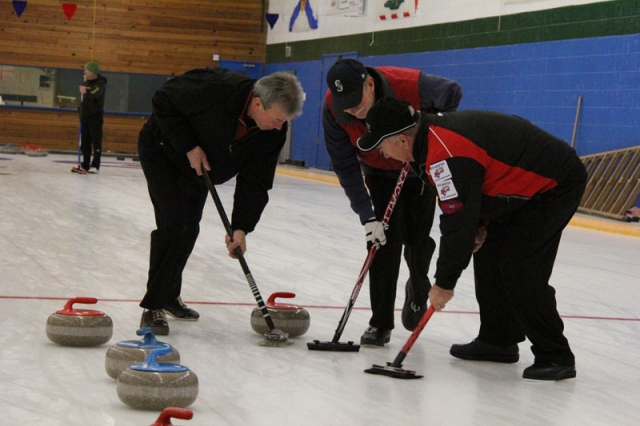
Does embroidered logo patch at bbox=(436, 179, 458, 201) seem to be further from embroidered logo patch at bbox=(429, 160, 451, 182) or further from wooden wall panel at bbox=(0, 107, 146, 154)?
wooden wall panel at bbox=(0, 107, 146, 154)

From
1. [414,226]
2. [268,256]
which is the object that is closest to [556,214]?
[414,226]

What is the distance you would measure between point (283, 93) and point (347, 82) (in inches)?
9.0

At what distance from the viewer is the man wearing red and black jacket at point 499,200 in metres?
2.91

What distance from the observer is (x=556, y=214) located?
319cm

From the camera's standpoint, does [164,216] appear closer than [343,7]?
Yes

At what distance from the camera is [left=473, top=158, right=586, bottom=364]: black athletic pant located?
10.5ft

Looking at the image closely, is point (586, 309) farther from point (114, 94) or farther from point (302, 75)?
point (114, 94)

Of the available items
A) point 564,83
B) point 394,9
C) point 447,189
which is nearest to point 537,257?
point 447,189

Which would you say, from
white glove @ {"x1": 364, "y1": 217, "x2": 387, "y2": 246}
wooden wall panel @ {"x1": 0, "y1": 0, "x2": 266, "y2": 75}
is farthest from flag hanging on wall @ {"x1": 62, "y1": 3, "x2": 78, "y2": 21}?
white glove @ {"x1": 364, "y1": 217, "x2": 387, "y2": 246}

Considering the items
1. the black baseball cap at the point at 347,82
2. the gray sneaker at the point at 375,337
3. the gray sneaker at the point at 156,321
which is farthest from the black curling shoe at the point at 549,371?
the gray sneaker at the point at 156,321

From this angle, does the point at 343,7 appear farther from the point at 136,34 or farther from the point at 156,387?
the point at 156,387

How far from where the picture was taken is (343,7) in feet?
51.2

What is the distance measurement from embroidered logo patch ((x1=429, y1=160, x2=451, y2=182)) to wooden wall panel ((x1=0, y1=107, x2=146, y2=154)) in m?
15.7

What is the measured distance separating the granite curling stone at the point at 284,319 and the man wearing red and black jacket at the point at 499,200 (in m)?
0.70
